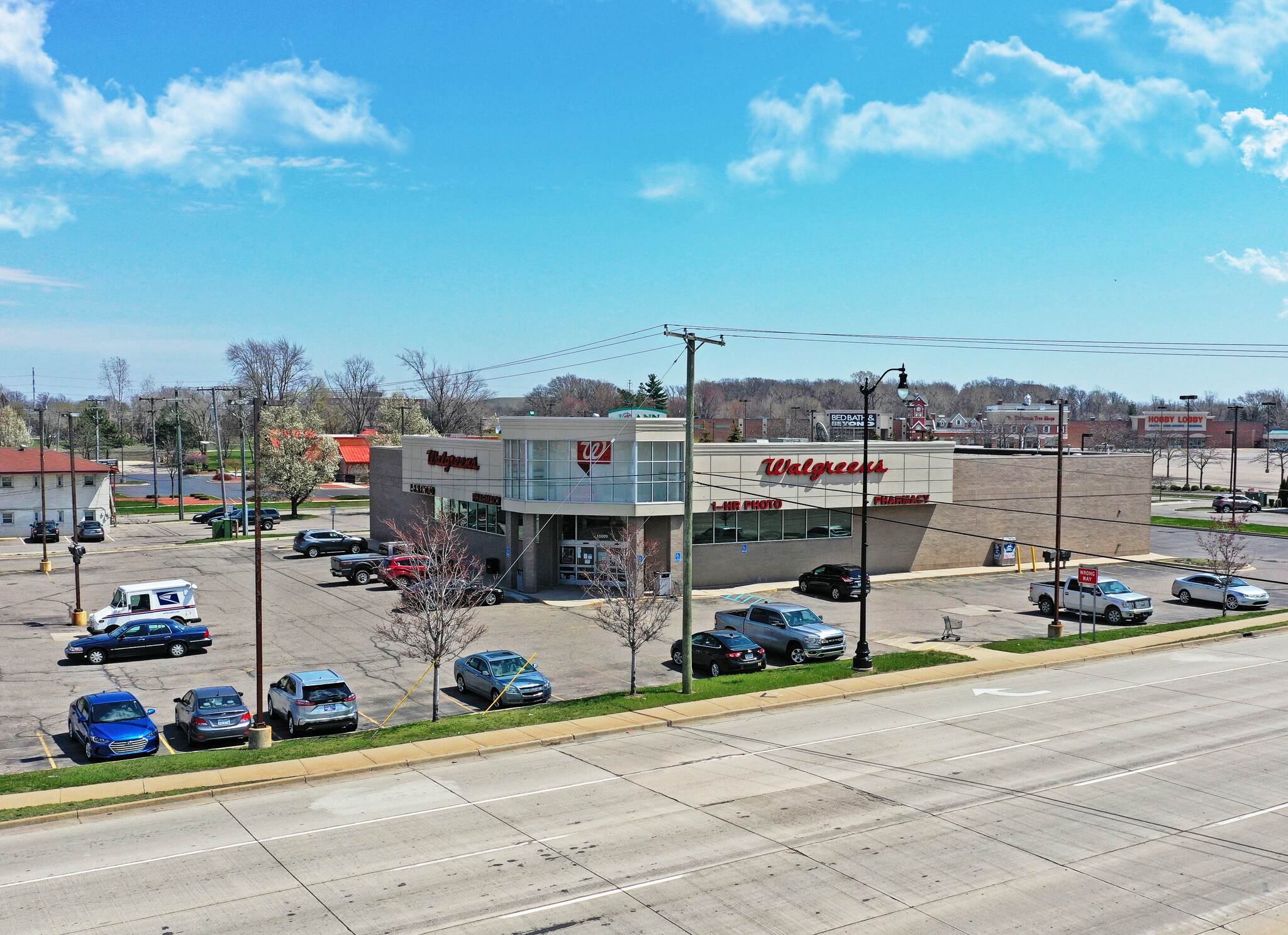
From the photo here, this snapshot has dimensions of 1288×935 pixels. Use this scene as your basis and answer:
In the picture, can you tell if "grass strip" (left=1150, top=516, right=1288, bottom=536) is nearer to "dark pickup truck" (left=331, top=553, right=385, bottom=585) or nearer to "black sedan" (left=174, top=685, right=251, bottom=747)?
"dark pickup truck" (left=331, top=553, right=385, bottom=585)

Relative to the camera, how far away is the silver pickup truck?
104 feet

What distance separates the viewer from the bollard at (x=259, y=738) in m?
22.5

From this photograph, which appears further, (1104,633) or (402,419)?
(402,419)

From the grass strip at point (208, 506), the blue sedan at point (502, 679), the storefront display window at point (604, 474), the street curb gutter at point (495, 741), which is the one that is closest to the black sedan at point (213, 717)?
the street curb gutter at point (495, 741)

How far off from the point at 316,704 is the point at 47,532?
169ft

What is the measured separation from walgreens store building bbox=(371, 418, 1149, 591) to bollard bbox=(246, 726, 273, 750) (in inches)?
822

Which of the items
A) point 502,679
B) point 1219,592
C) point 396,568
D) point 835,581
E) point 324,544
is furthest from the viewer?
point 324,544

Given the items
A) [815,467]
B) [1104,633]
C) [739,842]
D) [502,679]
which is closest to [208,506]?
[815,467]

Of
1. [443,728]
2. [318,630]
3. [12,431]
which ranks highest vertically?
[12,431]

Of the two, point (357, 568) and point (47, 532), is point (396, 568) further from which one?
point (47, 532)

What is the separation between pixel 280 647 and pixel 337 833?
61.8ft

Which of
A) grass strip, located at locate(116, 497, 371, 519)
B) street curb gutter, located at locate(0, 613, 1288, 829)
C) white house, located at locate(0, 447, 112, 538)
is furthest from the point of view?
grass strip, located at locate(116, 497, 371, 519)

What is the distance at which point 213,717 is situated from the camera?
23.5 metres

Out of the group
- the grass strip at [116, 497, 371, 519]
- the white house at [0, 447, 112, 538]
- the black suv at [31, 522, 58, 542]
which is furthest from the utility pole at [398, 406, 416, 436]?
the black suv at [31, 522, 58, 542]
